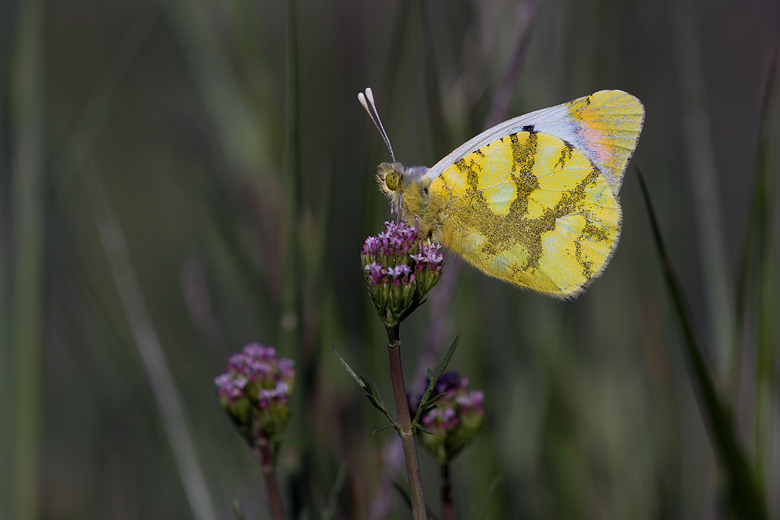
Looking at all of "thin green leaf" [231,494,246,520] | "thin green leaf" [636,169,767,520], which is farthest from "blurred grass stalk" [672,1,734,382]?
"thin green leaf" [231,494,246,520]

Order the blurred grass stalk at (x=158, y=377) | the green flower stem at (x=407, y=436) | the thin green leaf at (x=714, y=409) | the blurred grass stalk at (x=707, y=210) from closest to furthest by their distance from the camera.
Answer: the green flower stem at (x=407, y=436) → the thin green leaf at (x=714, y=409) → the blurred grass stalk at (x=158, y=377) → the blurred grass stalk at (x=707, y=210)

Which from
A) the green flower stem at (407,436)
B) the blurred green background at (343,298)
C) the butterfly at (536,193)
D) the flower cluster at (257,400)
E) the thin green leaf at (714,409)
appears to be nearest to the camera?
the green flower stem at (407,436)

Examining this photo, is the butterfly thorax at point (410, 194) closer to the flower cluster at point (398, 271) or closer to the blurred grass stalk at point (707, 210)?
the flower cluster at point (398, 271)

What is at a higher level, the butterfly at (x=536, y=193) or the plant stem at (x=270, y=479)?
the butterfly at (x=536, y=193)

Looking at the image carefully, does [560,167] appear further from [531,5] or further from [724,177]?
[724,177]

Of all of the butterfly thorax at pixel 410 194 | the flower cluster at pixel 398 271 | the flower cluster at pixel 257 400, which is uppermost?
the butterfly thorax at pixel 410 194

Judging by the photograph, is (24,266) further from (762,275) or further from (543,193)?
(762,275)

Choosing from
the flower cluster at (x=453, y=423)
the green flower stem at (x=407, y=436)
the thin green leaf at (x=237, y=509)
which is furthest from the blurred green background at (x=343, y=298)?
the green flower stem at (x=407, y=436)

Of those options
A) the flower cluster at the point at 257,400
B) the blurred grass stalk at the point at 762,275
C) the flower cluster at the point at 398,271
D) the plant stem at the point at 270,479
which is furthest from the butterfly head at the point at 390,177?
the blurred grass stalk at the point at 762,275

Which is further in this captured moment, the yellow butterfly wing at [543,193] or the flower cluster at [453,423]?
the yellow butterfly wing at [543,193]
